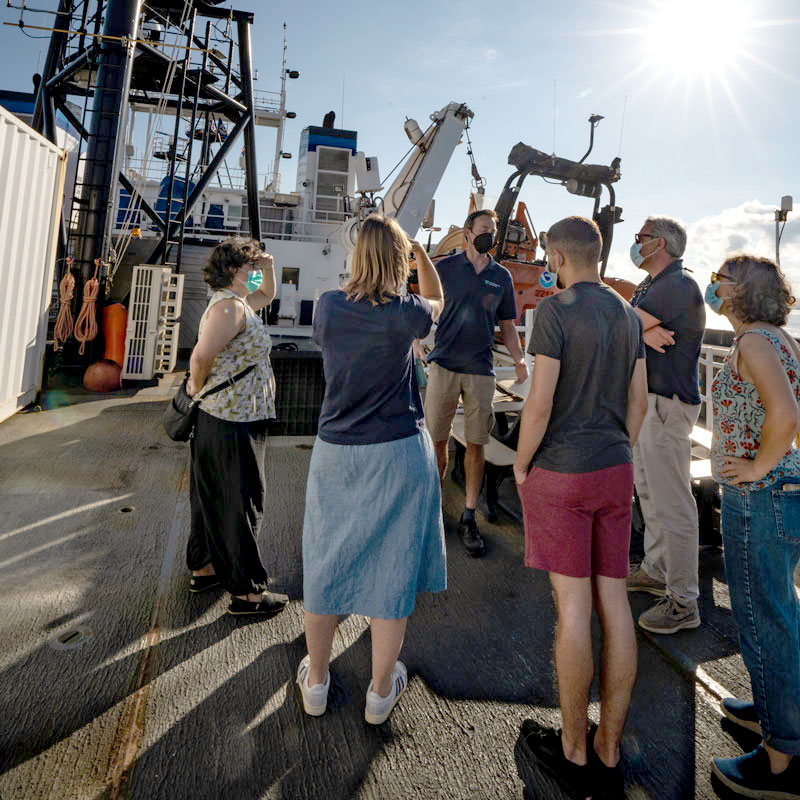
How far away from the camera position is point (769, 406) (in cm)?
177

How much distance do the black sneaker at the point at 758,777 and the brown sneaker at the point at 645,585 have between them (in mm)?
1262

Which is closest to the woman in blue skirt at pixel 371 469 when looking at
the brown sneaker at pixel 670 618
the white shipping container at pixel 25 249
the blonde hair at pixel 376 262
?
the blonde hair at pixel 376 262

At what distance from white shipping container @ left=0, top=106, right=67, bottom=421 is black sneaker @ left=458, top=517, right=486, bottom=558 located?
4.95 meters

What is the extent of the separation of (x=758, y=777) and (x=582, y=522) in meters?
0.99

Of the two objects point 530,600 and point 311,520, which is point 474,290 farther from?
point 311,520

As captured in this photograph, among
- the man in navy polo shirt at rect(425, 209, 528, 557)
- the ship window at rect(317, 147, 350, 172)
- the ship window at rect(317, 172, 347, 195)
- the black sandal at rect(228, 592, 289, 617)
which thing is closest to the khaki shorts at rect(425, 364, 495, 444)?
the man in navy polo shirt at rect(425, 209, 528, 557)

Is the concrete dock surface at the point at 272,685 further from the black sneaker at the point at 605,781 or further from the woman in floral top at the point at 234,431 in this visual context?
the woman in floral top at the point at 234,431

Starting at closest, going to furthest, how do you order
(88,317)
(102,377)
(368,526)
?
(368,526), (102,377), (88,317)

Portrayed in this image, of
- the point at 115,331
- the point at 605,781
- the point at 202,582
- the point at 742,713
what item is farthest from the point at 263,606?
the point at 115,331

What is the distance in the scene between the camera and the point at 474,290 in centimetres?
378

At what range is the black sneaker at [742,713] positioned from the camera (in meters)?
2.09

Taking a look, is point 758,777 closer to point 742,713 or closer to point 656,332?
point 742,713

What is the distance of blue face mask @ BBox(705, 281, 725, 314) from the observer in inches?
80.0

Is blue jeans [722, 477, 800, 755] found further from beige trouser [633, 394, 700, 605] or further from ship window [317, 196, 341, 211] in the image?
ship window [317, 196, 341, 211]
